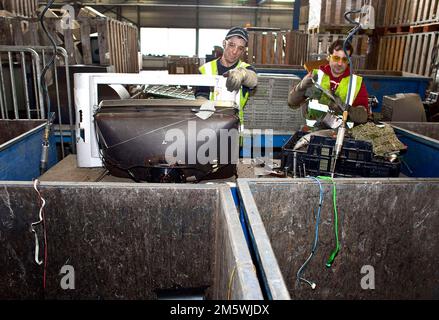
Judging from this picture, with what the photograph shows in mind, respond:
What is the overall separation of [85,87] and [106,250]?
2.95 feet

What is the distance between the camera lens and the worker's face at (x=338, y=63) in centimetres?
310

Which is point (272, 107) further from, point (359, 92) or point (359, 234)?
point (359, 234)

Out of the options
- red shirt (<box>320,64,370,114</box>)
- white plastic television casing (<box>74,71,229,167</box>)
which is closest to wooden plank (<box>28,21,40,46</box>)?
white plastic television casing (<box>74,71,229,167</box>)

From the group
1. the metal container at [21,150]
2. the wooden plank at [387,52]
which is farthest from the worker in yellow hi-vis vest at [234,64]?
the wooden plank at [387,52]

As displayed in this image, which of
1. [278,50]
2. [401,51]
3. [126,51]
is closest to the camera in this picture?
[126,51]

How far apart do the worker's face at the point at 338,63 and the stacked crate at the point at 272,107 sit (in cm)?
49

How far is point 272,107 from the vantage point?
369cm

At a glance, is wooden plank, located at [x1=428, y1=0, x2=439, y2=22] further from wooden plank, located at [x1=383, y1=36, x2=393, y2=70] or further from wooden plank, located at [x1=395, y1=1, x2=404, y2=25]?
wooden plank, located at [x1=383, y1=36, x2=393, y2=70]

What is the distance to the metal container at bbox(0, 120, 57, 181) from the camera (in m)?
2.09

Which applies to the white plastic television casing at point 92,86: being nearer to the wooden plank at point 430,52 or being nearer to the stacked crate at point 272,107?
the stacked crate at point 272,107

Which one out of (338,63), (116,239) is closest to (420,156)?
(338,63)

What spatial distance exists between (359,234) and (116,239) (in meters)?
1.14

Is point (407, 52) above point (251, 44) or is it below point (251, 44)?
below

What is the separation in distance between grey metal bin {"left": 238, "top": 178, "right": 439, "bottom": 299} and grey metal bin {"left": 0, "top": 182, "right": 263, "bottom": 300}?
0.29 meters
